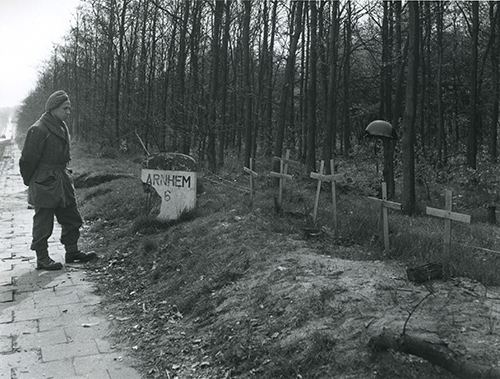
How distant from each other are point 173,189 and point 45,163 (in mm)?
2469

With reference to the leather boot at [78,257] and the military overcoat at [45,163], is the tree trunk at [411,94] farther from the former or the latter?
the military overcoat at [45,163]

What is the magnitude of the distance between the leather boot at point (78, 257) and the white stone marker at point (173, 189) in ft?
5.43

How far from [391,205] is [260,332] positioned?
2825mm

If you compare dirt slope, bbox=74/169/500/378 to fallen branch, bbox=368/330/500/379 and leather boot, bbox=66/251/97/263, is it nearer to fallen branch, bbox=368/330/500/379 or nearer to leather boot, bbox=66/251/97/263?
fallen branch, bbox=368/330/500/379

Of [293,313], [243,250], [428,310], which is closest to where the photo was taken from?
[428,310]

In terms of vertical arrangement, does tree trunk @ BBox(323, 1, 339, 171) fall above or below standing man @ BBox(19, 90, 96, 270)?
above

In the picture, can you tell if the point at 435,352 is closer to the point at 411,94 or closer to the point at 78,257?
the point at 78,257

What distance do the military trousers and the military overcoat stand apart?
0.18 m

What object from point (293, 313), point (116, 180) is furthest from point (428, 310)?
point (116, 180)

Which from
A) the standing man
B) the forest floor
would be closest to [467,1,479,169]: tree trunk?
the forest floor

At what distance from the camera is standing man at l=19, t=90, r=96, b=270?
7.27 m

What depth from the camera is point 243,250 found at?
6.52 meters

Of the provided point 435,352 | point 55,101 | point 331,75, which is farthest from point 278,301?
point 331,75

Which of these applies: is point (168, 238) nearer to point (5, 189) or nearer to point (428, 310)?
point (428, 310)
